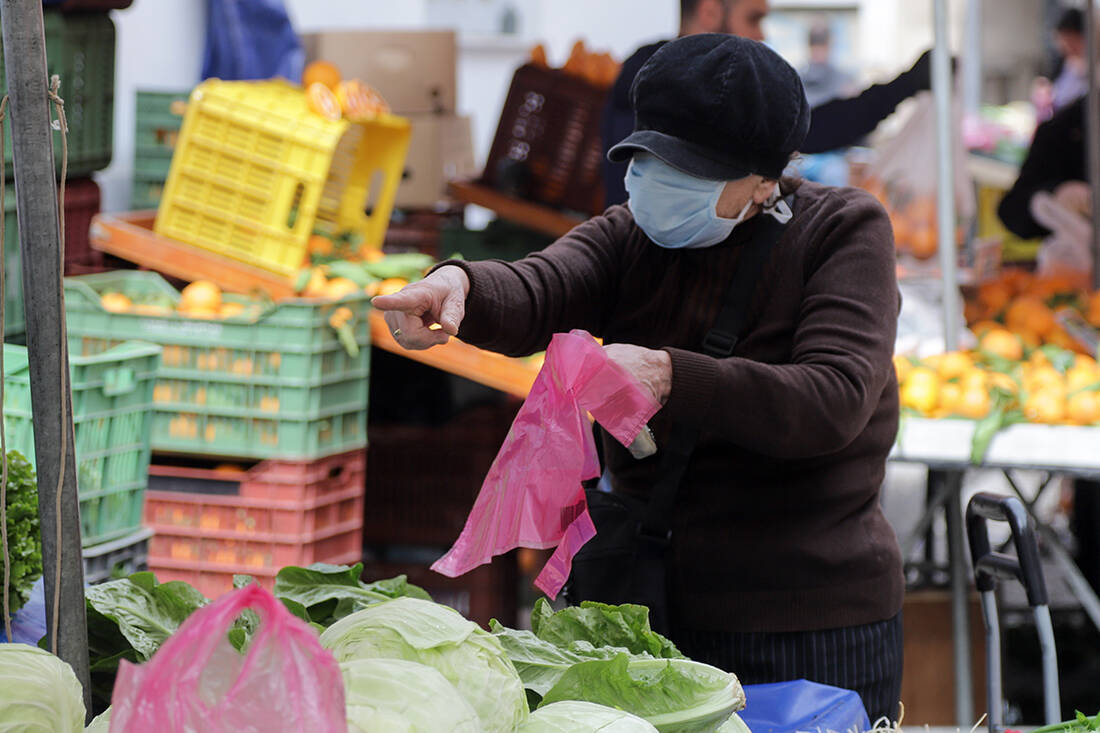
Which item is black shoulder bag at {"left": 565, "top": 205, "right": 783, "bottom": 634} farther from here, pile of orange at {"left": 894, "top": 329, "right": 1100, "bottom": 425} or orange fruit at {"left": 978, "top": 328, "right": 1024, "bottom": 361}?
orange fruit at {"left": 978, "top": 328, "right": 1024, "bottom": 361}

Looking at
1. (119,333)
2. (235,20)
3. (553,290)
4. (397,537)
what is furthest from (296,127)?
(553,290)

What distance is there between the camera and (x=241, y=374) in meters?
3.64

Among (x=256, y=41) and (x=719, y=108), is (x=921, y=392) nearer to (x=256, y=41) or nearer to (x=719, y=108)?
(x=719, y=108)

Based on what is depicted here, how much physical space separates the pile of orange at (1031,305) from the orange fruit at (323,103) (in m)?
2.54

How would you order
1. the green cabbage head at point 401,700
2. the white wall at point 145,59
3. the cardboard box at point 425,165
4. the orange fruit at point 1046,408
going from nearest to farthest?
the green cabbage head at point 401,700
the orange fruit at point 1046,408
the white wall at point 145,59
the cardboard box at point 425,165

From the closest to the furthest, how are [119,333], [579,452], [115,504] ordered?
[579,452] → [115,504] → [119,333]

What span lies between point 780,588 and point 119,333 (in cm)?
228

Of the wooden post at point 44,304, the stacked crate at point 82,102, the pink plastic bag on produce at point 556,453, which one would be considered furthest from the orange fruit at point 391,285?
the wooden post at point 44,304

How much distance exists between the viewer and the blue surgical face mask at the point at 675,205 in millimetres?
2008

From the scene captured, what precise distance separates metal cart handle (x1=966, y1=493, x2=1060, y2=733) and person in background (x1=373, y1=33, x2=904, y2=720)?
0.88ft

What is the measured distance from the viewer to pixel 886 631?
86.0 inches

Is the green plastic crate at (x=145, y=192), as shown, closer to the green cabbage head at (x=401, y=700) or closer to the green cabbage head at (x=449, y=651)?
the green cabbage head at (x=449, y=651)

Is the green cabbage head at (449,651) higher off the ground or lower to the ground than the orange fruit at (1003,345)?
higher

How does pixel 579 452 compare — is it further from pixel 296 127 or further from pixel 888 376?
pixel 296 127
